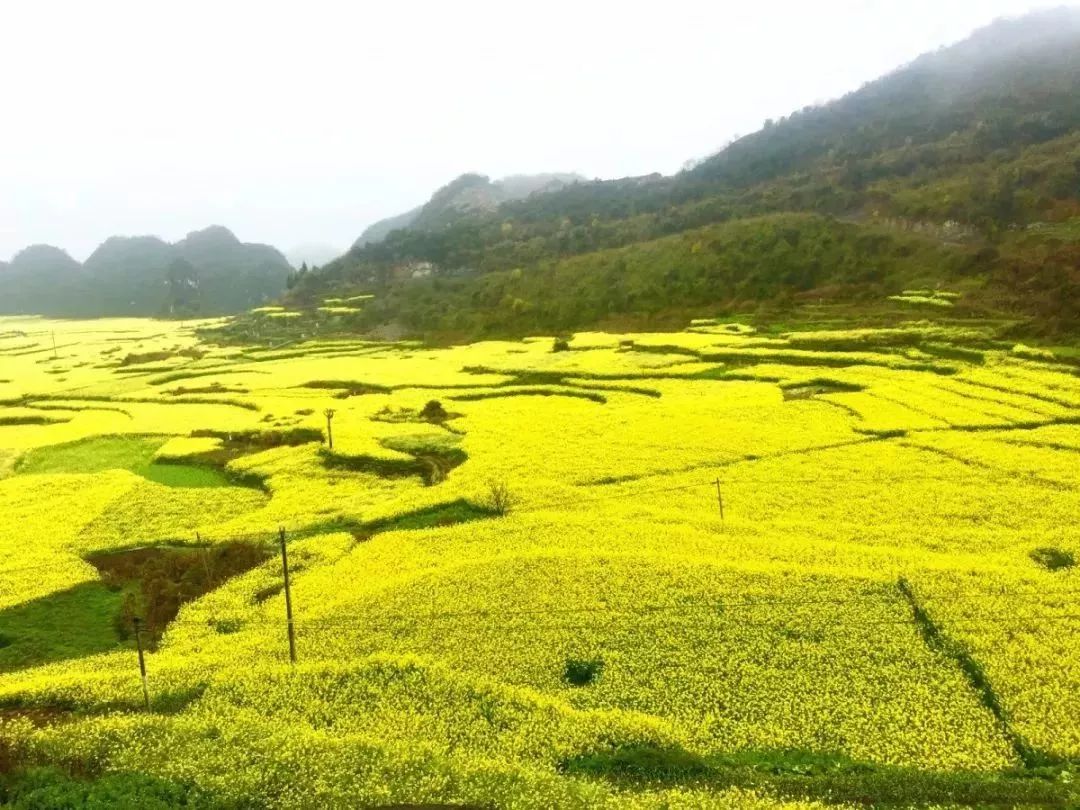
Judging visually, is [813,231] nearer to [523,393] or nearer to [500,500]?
[523,393]

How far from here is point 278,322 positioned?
11862cm

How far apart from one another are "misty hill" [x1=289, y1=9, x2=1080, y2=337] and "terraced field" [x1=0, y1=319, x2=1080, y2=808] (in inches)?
1250

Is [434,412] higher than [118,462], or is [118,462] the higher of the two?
[434,412]

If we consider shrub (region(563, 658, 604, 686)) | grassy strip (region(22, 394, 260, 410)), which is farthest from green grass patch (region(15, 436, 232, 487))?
shrub (region(563, 658, 604, 686))

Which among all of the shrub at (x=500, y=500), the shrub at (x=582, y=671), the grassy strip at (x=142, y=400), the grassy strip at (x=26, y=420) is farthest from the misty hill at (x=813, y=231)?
the grassy strip at (x=26, y=420)

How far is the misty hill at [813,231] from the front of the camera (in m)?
79.6

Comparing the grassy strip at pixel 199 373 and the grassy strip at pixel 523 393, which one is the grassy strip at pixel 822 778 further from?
the grassy strip at pixel 199 373

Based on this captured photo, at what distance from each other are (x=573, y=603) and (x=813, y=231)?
288 ft

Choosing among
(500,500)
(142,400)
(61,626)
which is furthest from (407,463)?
(142,400)

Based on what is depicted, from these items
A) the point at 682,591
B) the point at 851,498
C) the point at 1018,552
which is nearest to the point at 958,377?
the point at 851,498

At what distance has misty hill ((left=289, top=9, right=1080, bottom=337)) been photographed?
7962cm

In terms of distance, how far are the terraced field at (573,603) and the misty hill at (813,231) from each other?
31742 millimetres

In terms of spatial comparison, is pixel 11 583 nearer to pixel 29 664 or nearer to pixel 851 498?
pixel 29 664

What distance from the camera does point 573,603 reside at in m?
21.7
